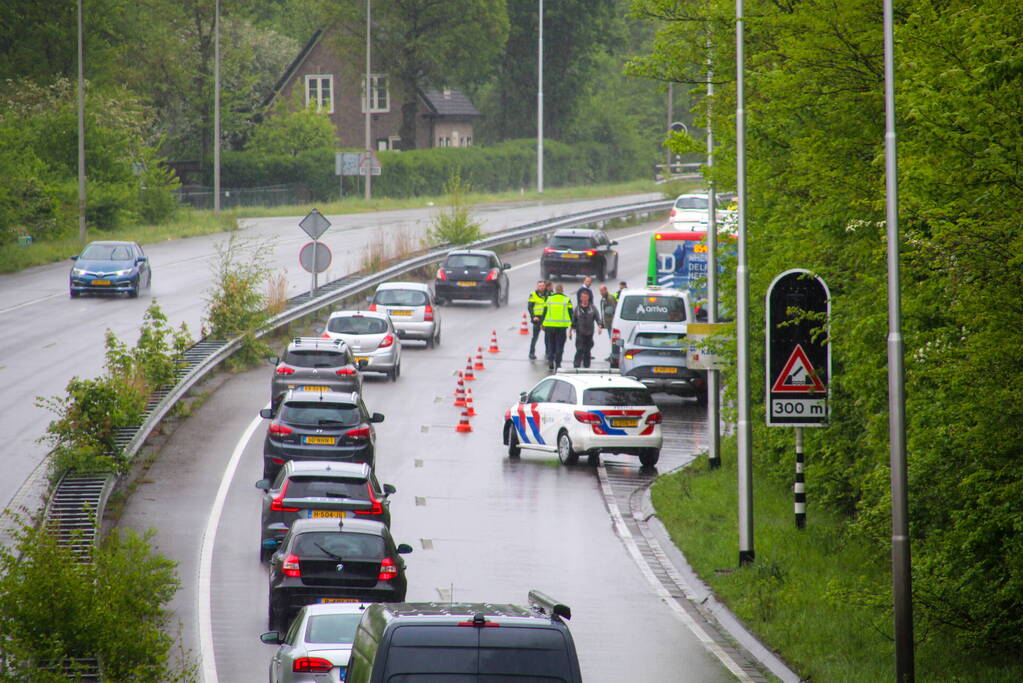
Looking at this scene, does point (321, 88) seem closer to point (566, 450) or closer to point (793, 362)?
point (566, 450)

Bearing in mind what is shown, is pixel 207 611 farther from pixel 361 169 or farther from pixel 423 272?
pixel 361 169

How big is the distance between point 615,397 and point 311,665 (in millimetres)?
14796

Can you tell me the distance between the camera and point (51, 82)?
72438mm

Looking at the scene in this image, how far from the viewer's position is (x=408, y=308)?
3912 cm

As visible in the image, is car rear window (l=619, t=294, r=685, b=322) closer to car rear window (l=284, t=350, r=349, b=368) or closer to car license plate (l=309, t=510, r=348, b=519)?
car rear window (l=284, t=350, r=349, b=368)

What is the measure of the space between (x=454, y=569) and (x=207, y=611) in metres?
3.50

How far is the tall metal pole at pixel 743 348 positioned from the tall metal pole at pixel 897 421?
6.62 meters

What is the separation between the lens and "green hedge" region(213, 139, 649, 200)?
85.2 meters

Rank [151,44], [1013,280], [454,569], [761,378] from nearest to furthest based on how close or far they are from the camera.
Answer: [1013,280] → [454,569] → [761,378] → [151,44]

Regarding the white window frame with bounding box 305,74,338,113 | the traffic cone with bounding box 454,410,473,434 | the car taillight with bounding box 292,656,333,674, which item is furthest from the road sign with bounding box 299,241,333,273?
the white window frame with bounding box 305,74,338,113

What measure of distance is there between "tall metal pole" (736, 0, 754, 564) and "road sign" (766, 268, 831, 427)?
2.93 ft

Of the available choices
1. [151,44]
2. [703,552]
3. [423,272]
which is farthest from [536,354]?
[151,44]

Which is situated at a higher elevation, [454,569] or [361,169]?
[361,169]

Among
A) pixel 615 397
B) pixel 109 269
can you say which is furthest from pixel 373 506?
pixel 109 269
